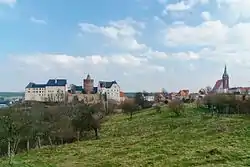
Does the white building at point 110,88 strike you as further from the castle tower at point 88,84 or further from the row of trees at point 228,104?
the row of trees at point 228,104

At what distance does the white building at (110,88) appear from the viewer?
191125 millimetres

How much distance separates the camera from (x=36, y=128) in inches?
2178

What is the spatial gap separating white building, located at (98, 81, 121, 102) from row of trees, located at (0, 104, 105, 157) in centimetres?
11878

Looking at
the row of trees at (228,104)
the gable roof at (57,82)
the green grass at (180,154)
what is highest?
the gable roof at (57,82)

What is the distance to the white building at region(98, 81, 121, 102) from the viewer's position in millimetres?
191125

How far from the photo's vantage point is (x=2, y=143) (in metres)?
53.7

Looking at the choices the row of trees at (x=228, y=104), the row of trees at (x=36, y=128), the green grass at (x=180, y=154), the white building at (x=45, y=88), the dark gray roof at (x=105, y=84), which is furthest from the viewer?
the dark gray roof at (x=105, y=84)

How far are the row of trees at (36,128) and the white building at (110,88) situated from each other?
119 meters

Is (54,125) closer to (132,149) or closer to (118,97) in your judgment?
(132,149)

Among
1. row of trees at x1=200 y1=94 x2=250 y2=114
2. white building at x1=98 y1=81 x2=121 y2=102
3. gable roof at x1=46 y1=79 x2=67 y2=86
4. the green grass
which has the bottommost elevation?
the green grass

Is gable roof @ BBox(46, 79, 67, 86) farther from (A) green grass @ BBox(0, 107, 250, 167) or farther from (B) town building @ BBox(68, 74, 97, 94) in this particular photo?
(A) green grass @ BBox(0, 107, 250, 167)

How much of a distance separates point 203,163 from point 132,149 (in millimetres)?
14228

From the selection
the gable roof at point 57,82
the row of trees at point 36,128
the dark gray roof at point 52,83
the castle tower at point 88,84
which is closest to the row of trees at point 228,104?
the row of trees at point 36,128

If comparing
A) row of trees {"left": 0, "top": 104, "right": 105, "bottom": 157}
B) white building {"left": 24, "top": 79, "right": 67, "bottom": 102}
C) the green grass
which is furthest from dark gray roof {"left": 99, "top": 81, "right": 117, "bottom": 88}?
the green grass
